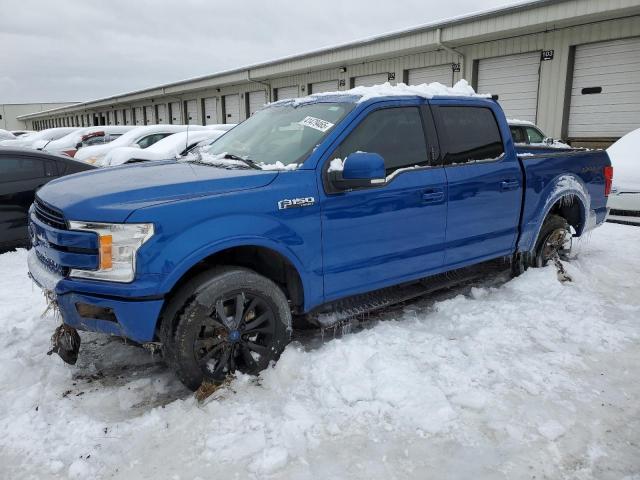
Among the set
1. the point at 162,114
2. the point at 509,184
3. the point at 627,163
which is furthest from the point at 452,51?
the point at 162,114

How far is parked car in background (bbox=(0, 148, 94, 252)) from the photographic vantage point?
6316 millimetres

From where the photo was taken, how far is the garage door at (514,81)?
566 inches

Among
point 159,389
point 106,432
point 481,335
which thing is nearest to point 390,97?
point 481,335

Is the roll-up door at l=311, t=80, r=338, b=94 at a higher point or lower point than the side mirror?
higher

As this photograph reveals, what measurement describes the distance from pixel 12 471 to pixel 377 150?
3.00 metres

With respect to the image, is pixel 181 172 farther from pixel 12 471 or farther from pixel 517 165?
pixel 517 165

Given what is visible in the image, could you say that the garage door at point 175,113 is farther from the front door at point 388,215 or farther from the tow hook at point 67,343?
the tow hook at point 67,343

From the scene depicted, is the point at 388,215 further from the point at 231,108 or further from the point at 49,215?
the point at 231,108

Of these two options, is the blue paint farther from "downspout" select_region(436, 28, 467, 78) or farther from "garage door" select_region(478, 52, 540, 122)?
"downspout" select_region(436, 28, 467, 78)

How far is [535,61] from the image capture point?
1421 centimetres

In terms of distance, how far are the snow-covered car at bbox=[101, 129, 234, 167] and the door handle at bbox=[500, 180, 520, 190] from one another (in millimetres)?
6167

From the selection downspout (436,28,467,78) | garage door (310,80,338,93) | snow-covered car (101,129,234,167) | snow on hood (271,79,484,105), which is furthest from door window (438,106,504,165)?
garage door (310,80,338,93)

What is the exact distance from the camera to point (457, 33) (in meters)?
14.8

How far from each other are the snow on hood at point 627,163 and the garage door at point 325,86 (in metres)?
13.0
